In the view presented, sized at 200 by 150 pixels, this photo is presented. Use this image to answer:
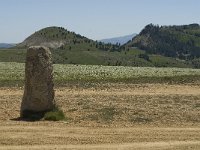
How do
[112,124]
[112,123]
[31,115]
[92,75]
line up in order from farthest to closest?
[92,75], [31,115], [112,123], [112,124]

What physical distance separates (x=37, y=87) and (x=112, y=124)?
3594mm

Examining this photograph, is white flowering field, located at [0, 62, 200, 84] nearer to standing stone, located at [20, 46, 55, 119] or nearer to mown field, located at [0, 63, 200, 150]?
mown field, located at [0, 63, 200, 150]

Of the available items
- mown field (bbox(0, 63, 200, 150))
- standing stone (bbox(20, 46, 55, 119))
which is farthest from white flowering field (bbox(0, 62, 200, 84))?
standing stone (bbox(20, 46, 55, 119))

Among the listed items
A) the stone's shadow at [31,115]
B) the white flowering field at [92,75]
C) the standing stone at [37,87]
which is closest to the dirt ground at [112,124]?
the stone's shadow at [31,115]

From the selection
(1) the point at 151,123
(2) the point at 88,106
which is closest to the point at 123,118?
(1) the point at 151,123

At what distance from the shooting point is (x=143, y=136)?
1620cm

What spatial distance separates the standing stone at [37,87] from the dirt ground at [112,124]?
855 millimetres

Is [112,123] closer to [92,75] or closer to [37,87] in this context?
[37,87]

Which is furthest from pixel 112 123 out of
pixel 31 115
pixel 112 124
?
pixel 31 115

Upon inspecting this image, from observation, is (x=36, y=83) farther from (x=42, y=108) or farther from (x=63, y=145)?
(x=63, y=145)

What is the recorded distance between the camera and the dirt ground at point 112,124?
49.3ft

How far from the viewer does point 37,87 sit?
19938mm

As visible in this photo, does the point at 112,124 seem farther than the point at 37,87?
No

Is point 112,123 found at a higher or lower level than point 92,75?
higher
